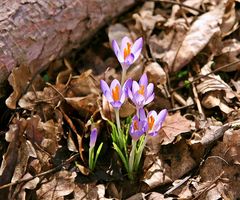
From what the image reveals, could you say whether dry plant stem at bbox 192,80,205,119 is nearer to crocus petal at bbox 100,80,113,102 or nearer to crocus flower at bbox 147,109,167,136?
crocus flower at bbox 147,109,167,136

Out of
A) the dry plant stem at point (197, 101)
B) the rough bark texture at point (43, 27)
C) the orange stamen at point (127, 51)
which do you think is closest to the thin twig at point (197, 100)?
the dry plant stem at point (197, 101)

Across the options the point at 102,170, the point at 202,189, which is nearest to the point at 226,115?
the point at 202,189

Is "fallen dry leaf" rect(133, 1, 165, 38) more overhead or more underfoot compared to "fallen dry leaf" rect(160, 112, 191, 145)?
more overhead

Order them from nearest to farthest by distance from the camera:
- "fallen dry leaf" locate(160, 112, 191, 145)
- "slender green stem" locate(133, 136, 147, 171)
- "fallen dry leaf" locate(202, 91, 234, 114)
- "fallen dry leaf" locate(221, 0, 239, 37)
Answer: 1. "slender green stem" locate(133, 136, 147, 171)
2. "fallen dry leaf" locate(160, 112, 191, 145)
3. "fallen dry leaf" locate(202, 91, 234, 114)
4. "fallen dry leaf" locate(221, 0, 239, 37)

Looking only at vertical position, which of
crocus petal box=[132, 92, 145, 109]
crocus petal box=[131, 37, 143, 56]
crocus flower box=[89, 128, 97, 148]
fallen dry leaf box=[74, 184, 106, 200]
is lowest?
fallen dry leaf box=[74, 184, 106, 200]

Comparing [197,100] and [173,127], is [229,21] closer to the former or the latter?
[197,100]

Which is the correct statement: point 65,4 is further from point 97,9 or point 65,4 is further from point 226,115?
point 226,115

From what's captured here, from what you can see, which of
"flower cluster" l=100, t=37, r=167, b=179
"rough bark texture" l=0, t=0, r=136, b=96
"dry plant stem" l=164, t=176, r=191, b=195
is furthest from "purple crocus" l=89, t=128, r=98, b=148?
"rough bark texture" l=0, t=0, r=136, b=96
